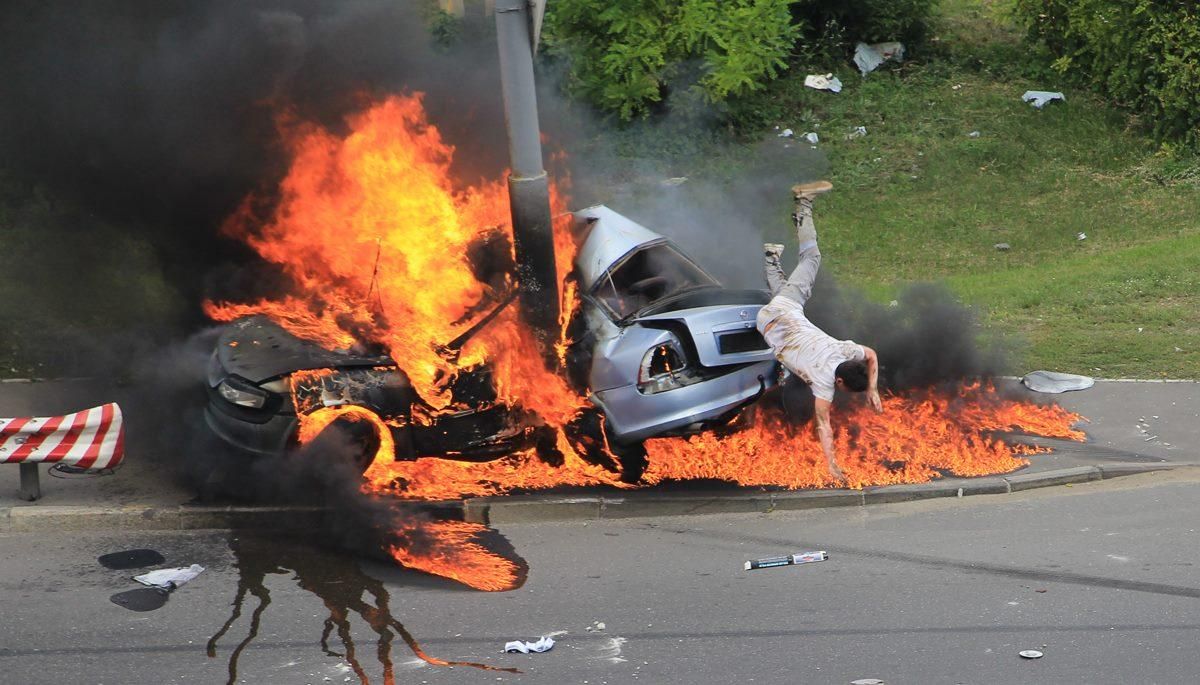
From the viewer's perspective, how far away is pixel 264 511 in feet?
25.6

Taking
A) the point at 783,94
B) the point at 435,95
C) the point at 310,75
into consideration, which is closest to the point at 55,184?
the point at 310,75

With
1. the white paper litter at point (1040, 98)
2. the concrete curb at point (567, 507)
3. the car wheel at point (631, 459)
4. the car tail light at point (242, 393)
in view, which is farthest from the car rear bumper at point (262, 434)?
the white paper litter at point (1040, 98)

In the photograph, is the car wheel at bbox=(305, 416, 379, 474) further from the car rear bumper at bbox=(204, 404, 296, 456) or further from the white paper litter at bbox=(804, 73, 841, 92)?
the white paper litter at bbox=(804, 73, 841, 92)

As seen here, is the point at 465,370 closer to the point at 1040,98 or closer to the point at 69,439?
the point at 69,439

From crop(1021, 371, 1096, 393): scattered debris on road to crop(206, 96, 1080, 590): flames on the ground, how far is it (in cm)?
59

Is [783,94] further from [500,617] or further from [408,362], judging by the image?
[500,617]

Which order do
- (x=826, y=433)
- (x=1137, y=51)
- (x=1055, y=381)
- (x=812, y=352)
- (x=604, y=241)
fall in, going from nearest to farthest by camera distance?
(x=812, y=352), (x=826, y=433), (x=604, y=241), (x=1055, y=381), (x=1137, y=51)

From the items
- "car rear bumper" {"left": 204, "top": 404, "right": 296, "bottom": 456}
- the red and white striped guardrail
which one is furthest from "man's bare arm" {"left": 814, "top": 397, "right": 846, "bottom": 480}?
the red and white striped guardrail

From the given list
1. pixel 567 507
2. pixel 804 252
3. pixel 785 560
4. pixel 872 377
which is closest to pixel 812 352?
pixel 872 377

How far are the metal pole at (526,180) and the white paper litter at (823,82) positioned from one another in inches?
375

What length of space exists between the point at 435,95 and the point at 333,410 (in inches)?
163

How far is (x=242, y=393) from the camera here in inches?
314

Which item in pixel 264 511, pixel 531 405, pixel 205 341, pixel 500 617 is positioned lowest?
pixel 500 617

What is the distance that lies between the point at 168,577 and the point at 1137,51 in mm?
13308
